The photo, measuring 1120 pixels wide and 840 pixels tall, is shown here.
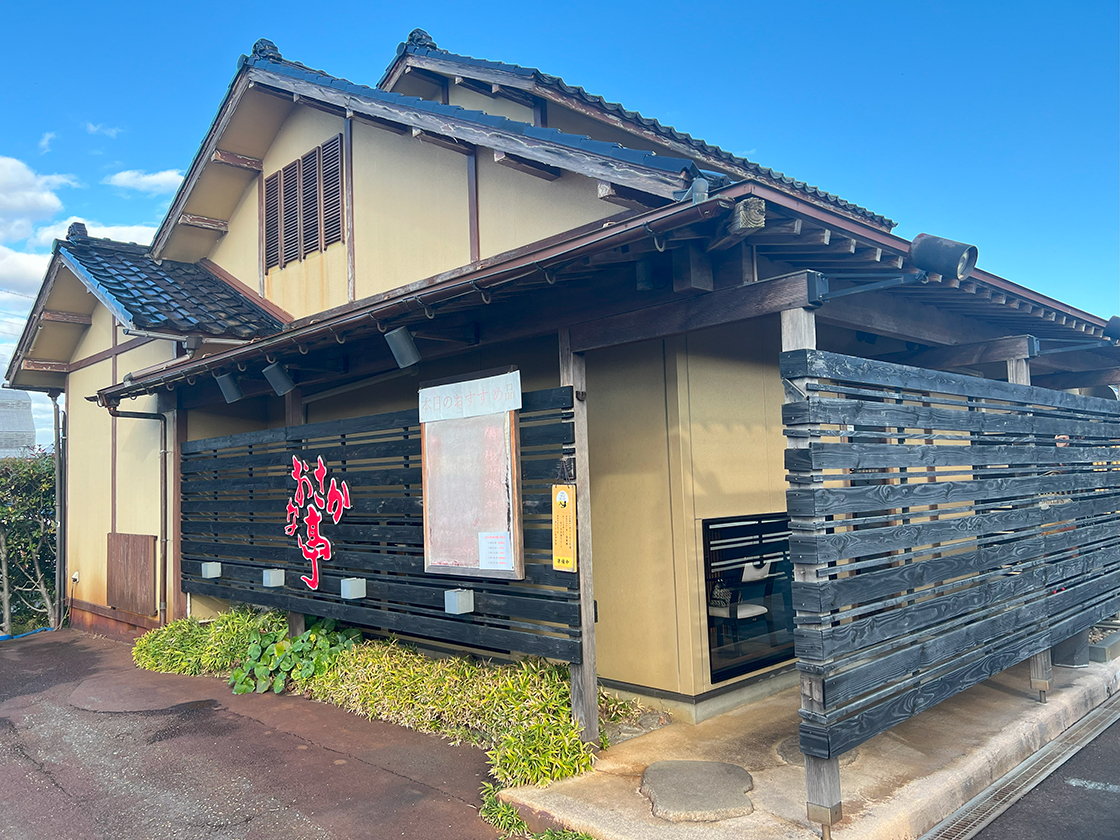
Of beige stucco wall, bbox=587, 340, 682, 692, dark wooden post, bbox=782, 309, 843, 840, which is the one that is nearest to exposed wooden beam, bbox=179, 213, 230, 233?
beige stucco wall, bbox=587, 340, 682, 692

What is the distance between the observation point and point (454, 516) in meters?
6.26

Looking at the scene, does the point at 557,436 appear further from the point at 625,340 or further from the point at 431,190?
the point at 431,190

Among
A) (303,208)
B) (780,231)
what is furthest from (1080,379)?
(303,208)

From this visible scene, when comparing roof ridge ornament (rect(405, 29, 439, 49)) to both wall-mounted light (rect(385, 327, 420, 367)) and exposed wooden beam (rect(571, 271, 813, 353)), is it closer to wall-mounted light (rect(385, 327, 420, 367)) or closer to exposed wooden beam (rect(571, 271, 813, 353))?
wall-mounted light (rect(385, 327, 420, 367))

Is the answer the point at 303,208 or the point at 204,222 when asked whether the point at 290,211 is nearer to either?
the point at 303,208

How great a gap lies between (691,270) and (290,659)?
575 centimetres

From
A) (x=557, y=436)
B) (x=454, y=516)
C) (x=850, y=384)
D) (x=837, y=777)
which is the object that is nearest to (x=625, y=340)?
(x=557, y=436)

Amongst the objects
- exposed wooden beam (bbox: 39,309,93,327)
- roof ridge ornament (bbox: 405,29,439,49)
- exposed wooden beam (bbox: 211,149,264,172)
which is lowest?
exposed wooden beam (bbox: 39,309,93,327)

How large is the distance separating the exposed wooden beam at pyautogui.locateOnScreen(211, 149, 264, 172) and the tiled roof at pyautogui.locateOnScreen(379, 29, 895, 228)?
2229 millimetres

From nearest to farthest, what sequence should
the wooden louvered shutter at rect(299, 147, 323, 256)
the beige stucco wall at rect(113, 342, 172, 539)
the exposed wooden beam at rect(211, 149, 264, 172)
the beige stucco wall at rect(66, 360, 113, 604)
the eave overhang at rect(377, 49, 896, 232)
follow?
the eave overhang at rect(377, 49, 896, 232), the wooden louvered shutter at rect(299, 147, 323, 256), the exposed wooden beam at rect(211, 149, 264, 172), the beige stucco wall at rect(113, 342, 172, 539), the beige stucco wall at rect(66, 360, 113, 604)

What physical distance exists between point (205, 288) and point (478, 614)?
6127 mm

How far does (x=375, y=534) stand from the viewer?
23.4 feet

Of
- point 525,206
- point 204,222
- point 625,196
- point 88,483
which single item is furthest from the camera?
point 88,483

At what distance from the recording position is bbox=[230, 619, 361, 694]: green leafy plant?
25.7 ft
